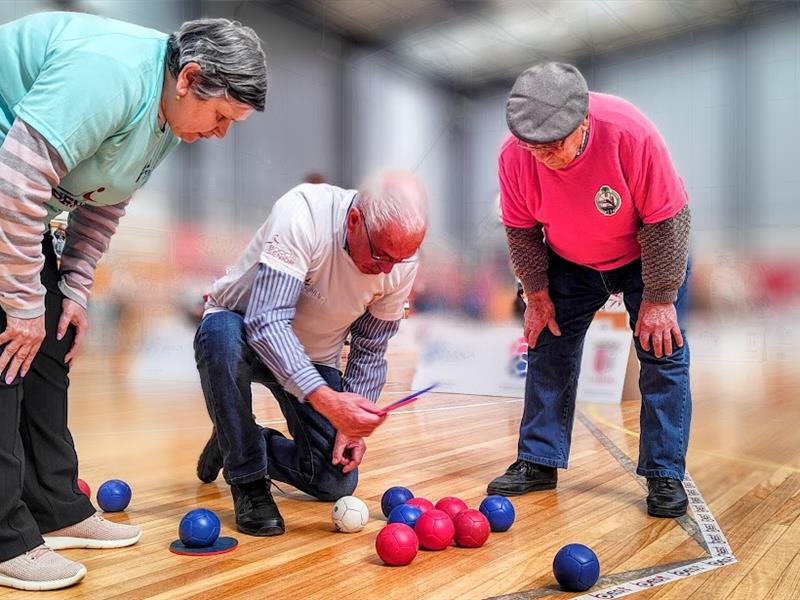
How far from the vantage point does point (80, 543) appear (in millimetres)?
1836

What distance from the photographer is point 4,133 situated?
4.89ft

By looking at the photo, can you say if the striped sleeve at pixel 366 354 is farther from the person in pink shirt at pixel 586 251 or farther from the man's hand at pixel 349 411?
the person in pink shirt at pixel 586 251

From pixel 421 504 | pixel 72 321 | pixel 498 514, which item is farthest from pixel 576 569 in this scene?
pixel 72 321

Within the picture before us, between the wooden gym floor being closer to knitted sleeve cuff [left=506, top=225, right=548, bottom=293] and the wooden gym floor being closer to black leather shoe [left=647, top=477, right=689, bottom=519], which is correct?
black leather shoe [left=647, top=477, right=689, bottom=519]

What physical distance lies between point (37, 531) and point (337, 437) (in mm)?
773

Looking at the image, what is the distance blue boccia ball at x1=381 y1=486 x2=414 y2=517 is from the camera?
2.19 metres

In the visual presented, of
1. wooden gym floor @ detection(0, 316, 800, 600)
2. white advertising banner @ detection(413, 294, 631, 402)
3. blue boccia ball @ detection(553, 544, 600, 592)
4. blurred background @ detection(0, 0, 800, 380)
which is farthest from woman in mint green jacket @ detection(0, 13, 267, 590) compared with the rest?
white advertising banner @ detection(413, 294, 631, 402)

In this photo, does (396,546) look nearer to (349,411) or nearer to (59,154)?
(349,411)

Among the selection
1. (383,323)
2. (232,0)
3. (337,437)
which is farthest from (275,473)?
(232,0)

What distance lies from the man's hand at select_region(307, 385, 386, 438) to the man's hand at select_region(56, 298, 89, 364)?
517mm

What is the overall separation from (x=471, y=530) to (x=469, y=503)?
490 millimetres

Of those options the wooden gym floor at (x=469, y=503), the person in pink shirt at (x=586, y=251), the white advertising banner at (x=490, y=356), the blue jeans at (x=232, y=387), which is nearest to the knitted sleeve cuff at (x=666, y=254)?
the person in pink shirt at (x=586, y=251)

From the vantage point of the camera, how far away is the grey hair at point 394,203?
1.77m

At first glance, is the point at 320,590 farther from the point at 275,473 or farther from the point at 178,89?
the point at 178,89
